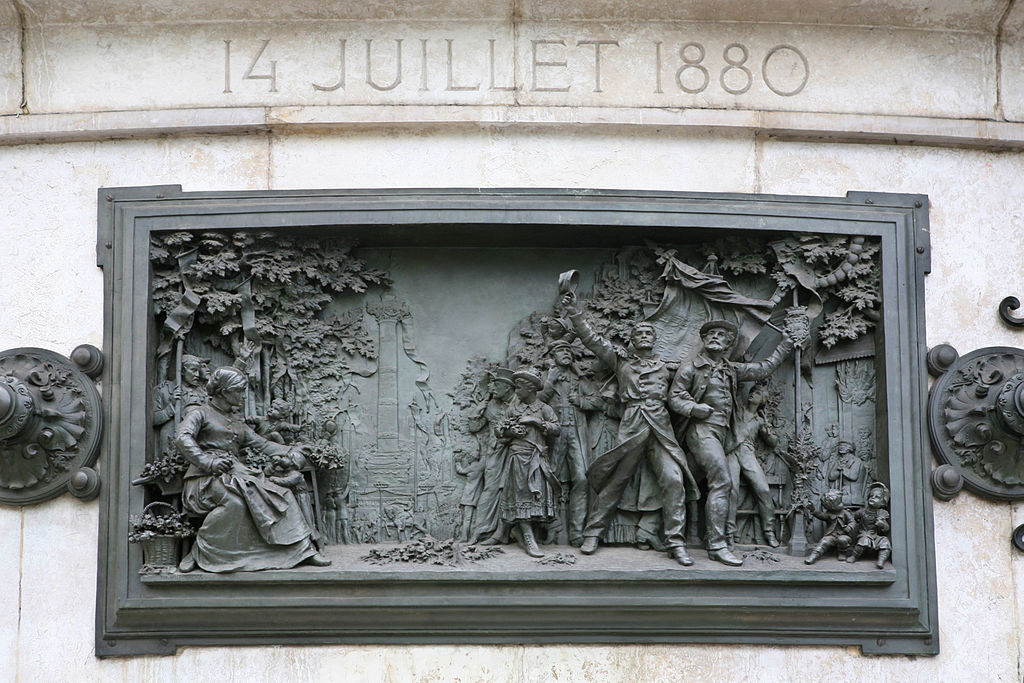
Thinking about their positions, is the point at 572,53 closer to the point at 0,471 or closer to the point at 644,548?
the point at 644,548

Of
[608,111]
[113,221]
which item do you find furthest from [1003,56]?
[113,221]

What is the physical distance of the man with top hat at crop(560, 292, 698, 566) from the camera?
23.0 ft

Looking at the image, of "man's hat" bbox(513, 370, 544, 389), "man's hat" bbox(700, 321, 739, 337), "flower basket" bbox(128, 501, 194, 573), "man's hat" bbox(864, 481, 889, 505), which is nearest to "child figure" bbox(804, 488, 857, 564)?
"man's hat" bbox(864, 481, 889, 505)

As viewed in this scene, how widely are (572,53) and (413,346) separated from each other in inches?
85.6

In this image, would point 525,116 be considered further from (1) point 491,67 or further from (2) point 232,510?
(2) point 232,510

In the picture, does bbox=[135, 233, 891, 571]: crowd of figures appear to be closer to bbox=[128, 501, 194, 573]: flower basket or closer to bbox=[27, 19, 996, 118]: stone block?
bbox=[128, 501, 194, 573]: flower basket

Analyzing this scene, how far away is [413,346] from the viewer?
743cm

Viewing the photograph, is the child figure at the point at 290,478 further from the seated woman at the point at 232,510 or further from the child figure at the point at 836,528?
the child figure at the point at 836,528

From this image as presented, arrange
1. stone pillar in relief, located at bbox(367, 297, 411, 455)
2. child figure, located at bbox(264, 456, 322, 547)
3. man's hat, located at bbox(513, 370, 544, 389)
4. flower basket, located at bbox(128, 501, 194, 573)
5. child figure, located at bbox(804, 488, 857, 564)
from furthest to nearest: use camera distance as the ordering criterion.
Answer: stone pillar in relief, located at bbox(367, 297, 411, 455), man's hat, located at bbox(513, 370, 544, 389), child figure, located at bbox(804, 488, 857, 564), child figure, located at bbox(264, 456, 322, 547), flower basket, located at bbox(128, 501, 194, 573)

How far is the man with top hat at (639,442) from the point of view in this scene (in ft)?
23.0

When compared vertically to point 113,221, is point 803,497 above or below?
below

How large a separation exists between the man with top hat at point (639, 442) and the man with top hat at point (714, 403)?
0.38ft

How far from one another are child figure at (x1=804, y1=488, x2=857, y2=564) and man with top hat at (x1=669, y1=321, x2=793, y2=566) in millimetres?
586

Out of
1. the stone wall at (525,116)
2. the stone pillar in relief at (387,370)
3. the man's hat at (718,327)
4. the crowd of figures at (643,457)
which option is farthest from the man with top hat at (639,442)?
the stone pillar in relief at (387,370)
